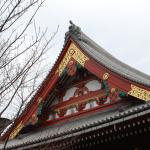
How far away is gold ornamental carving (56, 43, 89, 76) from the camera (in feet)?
39.3

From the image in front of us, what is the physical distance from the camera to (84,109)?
1180 cm

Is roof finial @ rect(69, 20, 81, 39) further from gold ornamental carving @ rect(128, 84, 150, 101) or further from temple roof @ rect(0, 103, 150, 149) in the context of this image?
gold ornamental carving @ rect(128, 84, 150, 101)

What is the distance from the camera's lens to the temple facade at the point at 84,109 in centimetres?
866

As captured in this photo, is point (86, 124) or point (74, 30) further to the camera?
point (74, 30)

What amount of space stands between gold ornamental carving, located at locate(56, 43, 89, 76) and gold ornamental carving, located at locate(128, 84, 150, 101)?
2347 millimetres

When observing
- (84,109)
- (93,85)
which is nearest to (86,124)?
(84,109)

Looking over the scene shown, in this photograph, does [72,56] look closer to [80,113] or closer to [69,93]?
[69,93]

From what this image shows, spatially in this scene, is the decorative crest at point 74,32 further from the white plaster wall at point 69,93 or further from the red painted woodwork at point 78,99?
the red painted woodwork at point 78,99

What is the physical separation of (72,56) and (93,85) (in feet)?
3.92

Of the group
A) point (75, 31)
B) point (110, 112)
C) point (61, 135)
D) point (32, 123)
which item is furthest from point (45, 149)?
point (75, 31)

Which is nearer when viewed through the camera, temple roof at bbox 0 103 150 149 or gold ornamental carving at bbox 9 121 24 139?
temple roof at bbox 0 103 150 149

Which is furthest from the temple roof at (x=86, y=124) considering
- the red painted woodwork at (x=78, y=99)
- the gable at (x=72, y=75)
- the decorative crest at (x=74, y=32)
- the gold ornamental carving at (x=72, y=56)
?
the decorative crest at (x=74, y=32)

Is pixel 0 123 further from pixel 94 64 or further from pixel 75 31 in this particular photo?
pixel 75 31

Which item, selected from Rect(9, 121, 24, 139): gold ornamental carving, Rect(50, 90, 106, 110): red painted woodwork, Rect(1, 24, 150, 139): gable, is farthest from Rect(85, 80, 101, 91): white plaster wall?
Rect(9, 121, 24, 139): gold ornamental carving
